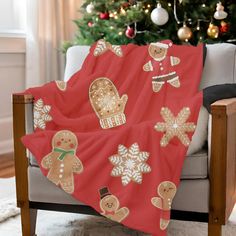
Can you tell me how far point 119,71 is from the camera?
219 centimetres

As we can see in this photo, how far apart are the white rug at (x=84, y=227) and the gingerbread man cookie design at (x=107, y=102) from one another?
0.44 m

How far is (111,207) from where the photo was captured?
1684 millimetres

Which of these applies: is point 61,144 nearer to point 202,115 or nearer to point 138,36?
point 202,115

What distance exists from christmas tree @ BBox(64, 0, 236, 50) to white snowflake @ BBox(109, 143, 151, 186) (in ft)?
5.14

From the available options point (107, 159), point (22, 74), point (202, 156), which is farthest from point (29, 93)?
point (22, 74)

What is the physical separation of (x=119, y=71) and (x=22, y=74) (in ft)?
6.18

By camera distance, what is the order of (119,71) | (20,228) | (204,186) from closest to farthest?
(204,186) → (20,228) → (119,71)

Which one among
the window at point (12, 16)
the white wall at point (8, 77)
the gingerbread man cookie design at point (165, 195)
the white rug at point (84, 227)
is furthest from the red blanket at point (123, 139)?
the window at point (12, 16)

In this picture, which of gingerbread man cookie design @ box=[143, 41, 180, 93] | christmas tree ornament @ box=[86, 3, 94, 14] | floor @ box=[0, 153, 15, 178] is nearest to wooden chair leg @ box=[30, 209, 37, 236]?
gingerbread man cookie design @ box=[143, 41, 180, 93]

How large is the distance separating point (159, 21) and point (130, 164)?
5.22 feet

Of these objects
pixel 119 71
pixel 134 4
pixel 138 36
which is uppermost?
pixel 134 4

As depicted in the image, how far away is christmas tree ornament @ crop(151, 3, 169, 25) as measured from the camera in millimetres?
3010

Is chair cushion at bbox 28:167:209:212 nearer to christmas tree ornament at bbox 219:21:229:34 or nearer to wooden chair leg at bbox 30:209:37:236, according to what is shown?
wooden chair leg at bbox 30:209:37:236

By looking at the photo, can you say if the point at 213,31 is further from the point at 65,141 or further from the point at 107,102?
the point at 65,141
